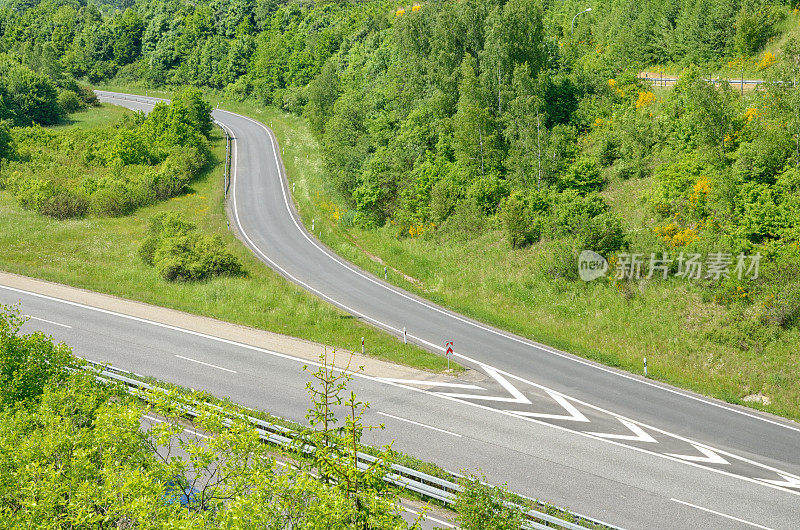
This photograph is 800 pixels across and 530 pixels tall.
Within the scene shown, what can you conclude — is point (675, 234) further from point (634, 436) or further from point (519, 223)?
point (634, 436)

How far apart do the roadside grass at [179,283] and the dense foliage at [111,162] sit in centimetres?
146

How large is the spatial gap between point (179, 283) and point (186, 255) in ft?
5.87

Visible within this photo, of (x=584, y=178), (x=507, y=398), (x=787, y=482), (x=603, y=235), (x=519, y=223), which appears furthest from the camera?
(x=584, y=178)

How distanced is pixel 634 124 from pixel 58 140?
57.4 metres

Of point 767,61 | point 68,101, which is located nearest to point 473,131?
point 767,61

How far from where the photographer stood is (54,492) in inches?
542

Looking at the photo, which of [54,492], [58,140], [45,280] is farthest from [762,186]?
[58,140]

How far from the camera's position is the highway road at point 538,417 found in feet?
68.5

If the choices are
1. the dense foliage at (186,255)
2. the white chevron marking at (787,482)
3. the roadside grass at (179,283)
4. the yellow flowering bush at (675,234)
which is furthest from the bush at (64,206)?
the white chevron marking at (787,482)

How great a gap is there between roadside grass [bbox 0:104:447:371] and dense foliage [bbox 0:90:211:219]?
146 centimetres

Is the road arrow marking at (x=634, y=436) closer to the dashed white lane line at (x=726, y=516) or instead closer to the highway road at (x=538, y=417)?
the highway road at (x=538, y=417)

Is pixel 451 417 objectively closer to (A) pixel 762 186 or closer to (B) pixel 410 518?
(B) pixel 410 518

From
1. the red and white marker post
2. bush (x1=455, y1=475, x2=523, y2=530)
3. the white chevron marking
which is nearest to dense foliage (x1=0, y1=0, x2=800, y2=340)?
the white chevron marking

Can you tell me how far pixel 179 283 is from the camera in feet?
132
